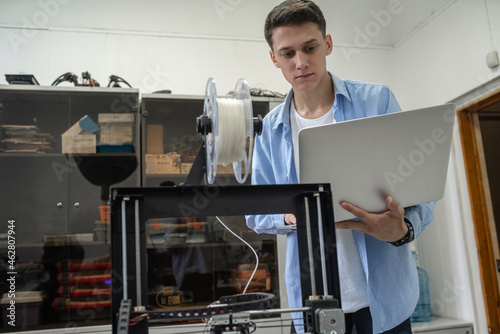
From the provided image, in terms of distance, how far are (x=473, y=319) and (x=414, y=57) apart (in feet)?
5.97

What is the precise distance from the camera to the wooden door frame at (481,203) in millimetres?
2674

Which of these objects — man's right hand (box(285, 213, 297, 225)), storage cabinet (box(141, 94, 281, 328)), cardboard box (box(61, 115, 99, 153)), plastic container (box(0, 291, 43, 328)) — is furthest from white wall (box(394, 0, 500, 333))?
plastic container (box(0, 291, 43, 328))

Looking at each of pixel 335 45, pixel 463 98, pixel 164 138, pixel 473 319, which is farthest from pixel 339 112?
pixel 335 45

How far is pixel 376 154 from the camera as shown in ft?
3.14

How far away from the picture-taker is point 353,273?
1.20 m

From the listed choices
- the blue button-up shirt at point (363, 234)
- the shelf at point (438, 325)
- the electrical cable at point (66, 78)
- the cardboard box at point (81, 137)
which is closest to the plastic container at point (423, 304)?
the shelf at point (438, 325)

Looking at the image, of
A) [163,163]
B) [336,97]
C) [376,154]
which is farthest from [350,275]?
[163,163]

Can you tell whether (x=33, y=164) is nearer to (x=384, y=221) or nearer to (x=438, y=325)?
→ (x=384, y=221)

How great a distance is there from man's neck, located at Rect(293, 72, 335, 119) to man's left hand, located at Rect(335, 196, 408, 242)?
0.44 m

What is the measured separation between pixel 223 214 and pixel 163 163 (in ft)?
6.65

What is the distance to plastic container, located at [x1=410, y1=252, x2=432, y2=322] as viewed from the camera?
9.34ft

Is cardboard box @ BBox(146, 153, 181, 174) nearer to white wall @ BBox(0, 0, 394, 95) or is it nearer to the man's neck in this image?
white wall @ BBox(0, 0, 394, 95)

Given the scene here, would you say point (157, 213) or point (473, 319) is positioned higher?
point (157, 213)

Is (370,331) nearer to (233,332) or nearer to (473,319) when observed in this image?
(233,332)
